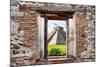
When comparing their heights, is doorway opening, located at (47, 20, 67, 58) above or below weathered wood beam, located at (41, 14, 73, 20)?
below

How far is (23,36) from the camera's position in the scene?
2.47 metres

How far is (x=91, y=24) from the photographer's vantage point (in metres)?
2.76

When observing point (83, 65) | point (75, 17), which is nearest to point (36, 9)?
point (75, 17)

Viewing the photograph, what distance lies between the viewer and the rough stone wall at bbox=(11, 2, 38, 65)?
2426 mm

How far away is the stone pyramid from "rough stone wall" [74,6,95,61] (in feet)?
0.64

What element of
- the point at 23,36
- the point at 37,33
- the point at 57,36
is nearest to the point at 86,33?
the point at 57,36

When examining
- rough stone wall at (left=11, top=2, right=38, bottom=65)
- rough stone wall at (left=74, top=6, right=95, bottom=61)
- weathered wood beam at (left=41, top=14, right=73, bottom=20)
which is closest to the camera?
rough stone wall at (left=11, top=2, right=38, bottom=65)

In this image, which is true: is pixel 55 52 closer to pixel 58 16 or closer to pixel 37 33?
pixel 37 33

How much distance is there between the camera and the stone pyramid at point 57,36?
2.60m

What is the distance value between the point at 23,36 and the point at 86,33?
85cm

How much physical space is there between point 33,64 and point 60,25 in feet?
1.98

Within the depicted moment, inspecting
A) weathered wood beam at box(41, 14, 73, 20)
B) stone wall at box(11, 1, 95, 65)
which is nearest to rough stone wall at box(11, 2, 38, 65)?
stone wall at box(11, 1, 95, 65)

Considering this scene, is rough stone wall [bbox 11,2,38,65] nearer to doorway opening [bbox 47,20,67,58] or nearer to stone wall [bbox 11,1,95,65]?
stone wall [bbox 11,1,95,65]

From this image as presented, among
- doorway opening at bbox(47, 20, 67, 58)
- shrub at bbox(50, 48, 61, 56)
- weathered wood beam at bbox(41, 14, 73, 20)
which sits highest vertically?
weathered wood beam at bbox(41, 14, 73, 20)
